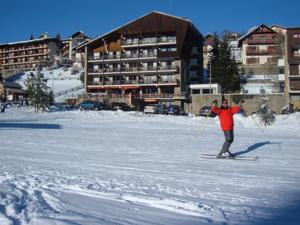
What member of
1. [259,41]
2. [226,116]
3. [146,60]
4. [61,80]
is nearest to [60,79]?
[61,80]

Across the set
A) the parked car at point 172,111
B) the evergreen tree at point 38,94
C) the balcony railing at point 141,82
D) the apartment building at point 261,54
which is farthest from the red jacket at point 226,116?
the apartment building at point 261,54

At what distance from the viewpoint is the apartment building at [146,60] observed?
59.9 meters

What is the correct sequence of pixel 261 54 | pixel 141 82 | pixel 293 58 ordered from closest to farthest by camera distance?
pixel 293 58, pixel 141 82, pixel 261 54

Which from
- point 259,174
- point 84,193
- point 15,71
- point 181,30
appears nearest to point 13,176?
point 84,193

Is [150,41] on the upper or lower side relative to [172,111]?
upper

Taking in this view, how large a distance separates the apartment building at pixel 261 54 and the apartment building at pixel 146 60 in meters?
12.1

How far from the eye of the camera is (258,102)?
51.5m

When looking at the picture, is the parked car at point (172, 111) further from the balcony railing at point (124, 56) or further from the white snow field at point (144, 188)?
the white snow field at point (144, 188)

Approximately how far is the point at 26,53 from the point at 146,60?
2571 inches

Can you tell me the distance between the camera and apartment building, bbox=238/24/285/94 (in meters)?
71.0

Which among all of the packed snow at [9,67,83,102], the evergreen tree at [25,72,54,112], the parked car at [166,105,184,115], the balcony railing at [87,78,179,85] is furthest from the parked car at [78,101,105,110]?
the packed snow at [9,67,83,102]

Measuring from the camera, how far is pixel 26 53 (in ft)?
377

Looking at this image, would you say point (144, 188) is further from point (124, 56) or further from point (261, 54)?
point (261, 54)

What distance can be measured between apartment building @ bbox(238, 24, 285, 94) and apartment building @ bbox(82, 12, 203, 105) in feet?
39.8
